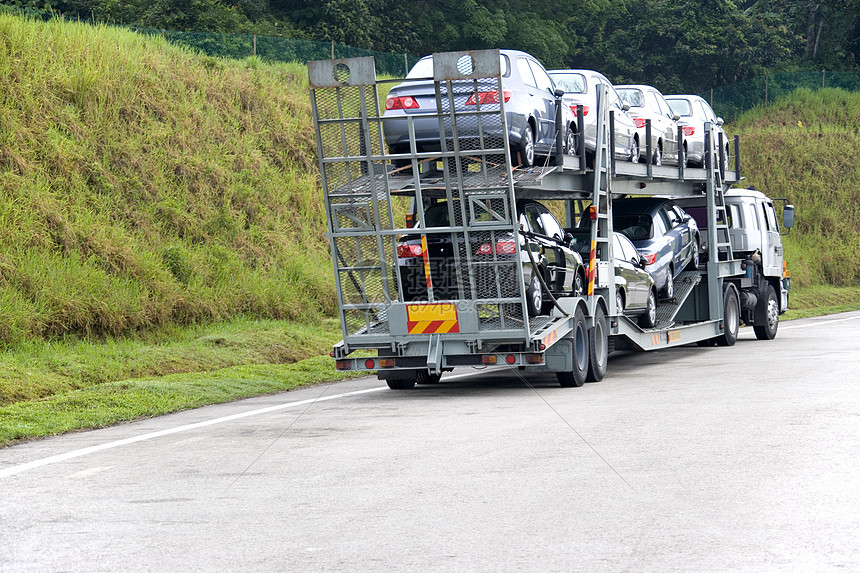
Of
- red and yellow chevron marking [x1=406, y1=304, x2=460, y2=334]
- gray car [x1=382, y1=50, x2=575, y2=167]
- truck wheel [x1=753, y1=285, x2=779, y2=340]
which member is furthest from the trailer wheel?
truck wheel [x1=753, y1=285, x2=779, y2=340]

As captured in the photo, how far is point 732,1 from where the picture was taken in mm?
56531

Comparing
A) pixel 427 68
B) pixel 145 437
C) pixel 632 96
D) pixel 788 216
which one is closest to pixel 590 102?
pixel 427 68

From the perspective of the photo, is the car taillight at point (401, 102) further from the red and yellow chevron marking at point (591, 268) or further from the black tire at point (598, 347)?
the black tire at point (598, 347)

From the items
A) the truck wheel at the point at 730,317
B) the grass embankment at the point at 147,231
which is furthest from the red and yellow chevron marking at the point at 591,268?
the truck wheel at the point at 730,317

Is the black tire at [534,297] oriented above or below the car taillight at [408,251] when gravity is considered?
below

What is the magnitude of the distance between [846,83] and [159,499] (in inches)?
1996

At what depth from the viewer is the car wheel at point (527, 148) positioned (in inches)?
571

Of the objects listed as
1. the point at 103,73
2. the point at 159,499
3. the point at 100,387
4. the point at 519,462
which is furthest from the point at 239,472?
the point at 103,73

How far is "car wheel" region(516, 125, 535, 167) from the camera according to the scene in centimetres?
1451

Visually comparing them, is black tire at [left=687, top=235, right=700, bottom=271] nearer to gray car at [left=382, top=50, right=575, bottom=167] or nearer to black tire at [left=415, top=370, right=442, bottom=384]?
gray car at [left=382, top=50, right=575, bottom=167]

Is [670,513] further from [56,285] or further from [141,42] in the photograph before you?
[141,42]

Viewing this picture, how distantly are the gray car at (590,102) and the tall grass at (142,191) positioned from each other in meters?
7.83

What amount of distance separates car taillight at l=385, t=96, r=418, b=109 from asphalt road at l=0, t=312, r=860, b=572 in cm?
363

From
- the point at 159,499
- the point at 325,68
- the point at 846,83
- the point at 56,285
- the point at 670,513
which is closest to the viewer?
the point at 670,513
